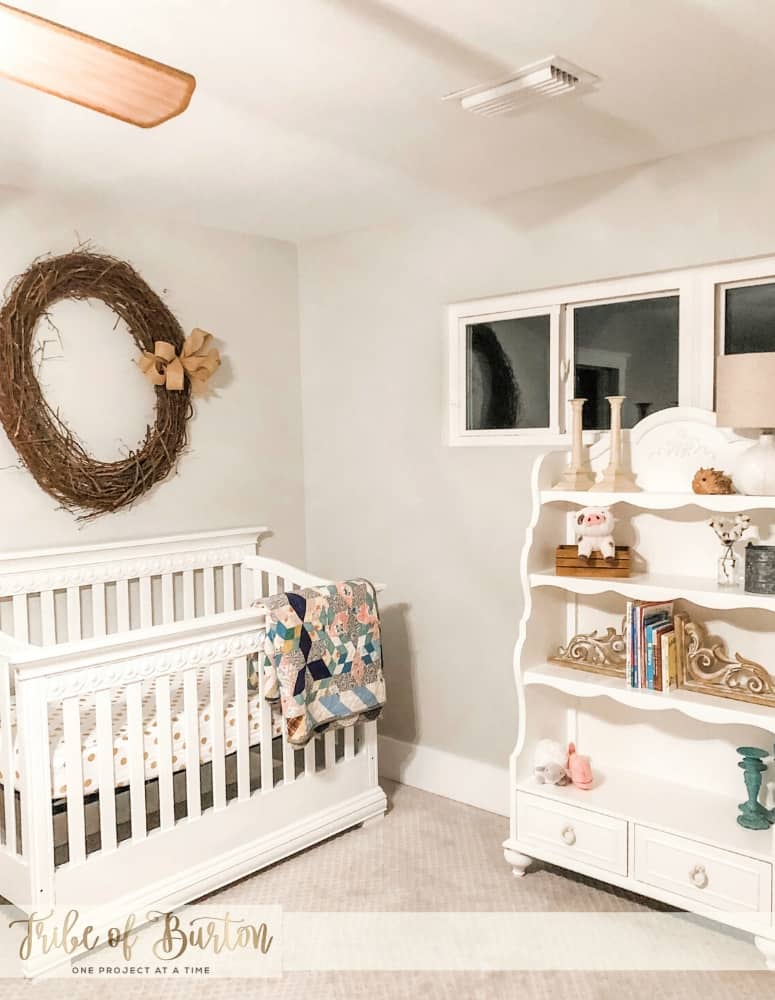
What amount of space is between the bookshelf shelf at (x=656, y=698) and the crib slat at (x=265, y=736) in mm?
832

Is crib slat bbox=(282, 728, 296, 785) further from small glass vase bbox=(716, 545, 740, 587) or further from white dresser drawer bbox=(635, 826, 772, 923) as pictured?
small glass vase bbox=(716, 545, 740, 587)

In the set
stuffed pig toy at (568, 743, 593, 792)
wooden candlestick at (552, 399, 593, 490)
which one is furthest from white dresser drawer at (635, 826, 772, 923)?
wooden candlestick at (552, 399, 593, 490)

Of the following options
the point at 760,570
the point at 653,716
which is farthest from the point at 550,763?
the point at 760,570

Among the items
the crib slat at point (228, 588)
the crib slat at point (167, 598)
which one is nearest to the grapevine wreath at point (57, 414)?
the crib slat at point (167, 598)

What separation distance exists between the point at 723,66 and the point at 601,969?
2.27 meters

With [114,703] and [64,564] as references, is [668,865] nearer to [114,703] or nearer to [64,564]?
[114,703]

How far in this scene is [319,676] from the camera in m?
2.91

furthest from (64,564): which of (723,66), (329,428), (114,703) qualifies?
(723,66)

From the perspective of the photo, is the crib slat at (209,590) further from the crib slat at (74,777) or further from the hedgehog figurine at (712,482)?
the hedgehog figurine at (712,482)

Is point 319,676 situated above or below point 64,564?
below

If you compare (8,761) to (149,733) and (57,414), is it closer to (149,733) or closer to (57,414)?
(149,733)

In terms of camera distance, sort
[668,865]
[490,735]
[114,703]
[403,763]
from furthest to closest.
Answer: [403,763] < [490,735] < [114,703] < [668,865]

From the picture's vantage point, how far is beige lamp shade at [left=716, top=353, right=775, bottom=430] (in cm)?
232
